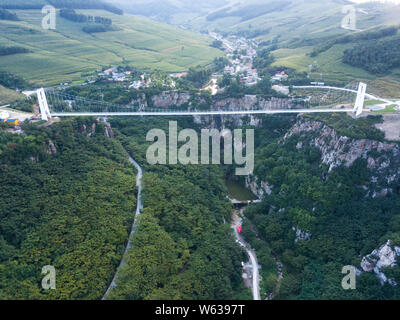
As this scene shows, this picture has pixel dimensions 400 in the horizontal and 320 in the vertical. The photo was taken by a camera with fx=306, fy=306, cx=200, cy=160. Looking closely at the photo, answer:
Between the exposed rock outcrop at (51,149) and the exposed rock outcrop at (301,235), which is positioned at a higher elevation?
the exposed rock outcrop at (51,149)

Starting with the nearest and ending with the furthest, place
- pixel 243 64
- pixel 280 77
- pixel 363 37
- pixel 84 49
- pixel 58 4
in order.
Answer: pixel 280 77
pixel 363 37
pixel 84 49
pixel 243 64
pixel 58 4

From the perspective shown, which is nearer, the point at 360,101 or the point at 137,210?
the point at 137,210

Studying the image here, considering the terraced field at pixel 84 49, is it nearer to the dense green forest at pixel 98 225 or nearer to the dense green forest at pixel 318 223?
the dense green forest at pixel 98 225

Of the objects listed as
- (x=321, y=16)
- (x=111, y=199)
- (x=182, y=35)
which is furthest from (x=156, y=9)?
(x=111, y=199)

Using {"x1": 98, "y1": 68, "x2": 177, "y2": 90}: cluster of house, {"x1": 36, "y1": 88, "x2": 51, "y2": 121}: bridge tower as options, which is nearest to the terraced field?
{"x1": 98, "y1": 68, "x2": 177, "y2": 90}: cluster of house

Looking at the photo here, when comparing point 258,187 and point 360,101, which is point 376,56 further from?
point 258,187

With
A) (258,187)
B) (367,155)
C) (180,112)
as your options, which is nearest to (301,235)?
(258,187)

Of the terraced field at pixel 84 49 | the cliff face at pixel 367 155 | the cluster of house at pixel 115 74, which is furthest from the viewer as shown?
the terraced field at pixel 84 49

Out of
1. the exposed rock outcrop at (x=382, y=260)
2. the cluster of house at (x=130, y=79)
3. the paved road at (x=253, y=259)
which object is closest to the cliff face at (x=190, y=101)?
the cluster of house at (x=130, y=79)
